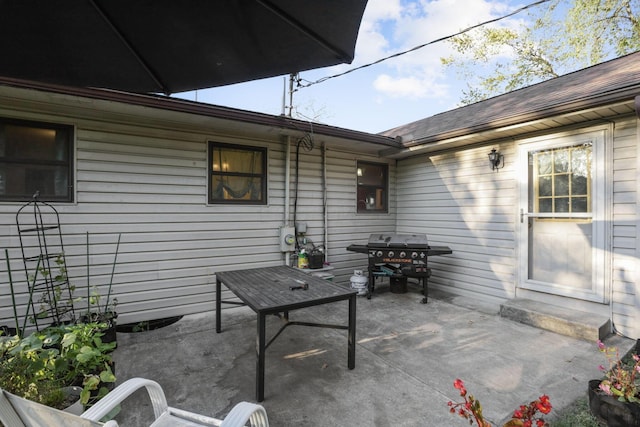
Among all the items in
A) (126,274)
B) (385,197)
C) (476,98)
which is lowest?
(126,274)

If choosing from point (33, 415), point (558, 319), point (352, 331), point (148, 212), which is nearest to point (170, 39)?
point (33, 415)

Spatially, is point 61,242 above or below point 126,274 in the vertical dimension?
above

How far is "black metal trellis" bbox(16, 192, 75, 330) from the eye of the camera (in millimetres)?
3170

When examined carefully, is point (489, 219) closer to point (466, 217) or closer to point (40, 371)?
point (466, 217)

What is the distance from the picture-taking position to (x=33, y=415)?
104 cm

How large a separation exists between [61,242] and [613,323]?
6.34 m

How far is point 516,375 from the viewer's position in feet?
8.45

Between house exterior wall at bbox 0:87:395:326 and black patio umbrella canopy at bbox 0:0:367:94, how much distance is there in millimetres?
1740

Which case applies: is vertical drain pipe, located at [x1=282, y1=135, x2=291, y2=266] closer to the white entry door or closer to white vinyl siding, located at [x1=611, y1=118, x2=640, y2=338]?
the white entry door

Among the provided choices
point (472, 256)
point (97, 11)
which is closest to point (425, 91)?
point (472, 256)

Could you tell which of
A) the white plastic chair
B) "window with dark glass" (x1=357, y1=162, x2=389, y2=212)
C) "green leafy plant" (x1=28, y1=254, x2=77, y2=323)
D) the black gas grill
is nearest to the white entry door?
the black gas grill

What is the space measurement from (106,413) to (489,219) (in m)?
4.92

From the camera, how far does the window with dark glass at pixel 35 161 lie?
3.19 metres

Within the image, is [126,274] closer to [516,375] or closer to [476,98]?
[516,375]
